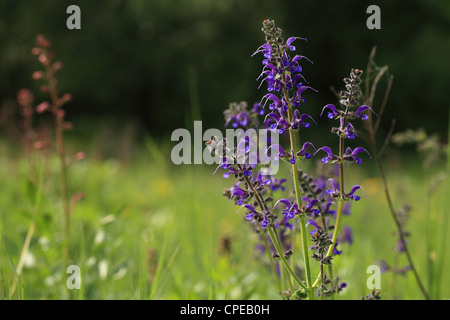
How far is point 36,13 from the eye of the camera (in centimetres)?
1619

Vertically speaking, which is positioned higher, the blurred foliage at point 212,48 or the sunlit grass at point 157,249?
the blurred foliage at point 212,48

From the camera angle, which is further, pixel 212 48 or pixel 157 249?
pixel 212 48

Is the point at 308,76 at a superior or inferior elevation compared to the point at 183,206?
superior

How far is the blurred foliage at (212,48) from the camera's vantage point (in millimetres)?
16188

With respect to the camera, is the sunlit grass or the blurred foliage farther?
the blurred foliage

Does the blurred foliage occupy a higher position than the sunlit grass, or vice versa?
the blurred foliage

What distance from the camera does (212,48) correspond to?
674 inches

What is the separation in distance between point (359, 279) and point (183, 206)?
1117 millimetres

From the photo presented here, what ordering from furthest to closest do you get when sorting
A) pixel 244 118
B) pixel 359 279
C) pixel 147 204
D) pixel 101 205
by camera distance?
1. pixel 147 204
2. pixel 101 205
3. pixel 359 279
4. pixel 244 118

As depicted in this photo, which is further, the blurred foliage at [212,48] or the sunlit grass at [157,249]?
the blurred foliage at [212,48]

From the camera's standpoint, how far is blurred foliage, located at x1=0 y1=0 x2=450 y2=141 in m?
16.2

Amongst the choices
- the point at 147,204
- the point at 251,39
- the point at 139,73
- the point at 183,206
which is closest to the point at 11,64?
the point at 139,73

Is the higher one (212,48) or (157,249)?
(212,48)
